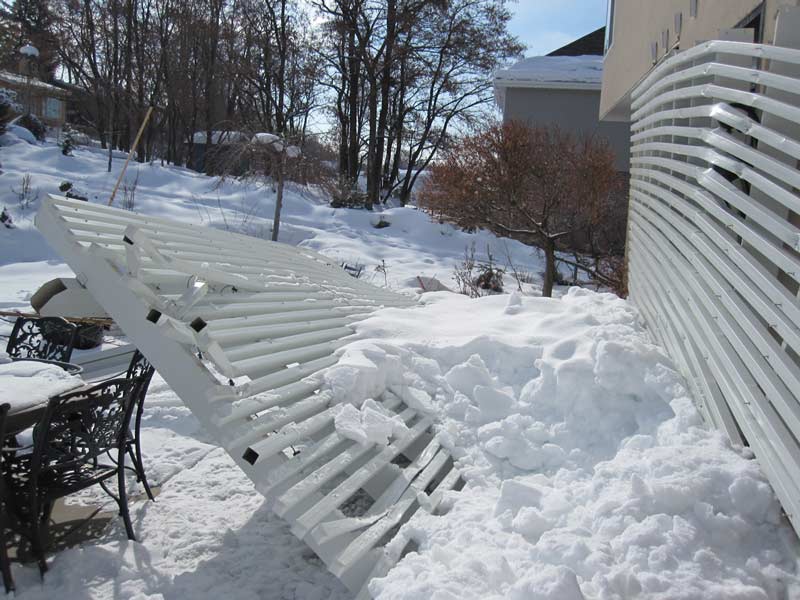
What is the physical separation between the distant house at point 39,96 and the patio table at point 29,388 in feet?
77.8

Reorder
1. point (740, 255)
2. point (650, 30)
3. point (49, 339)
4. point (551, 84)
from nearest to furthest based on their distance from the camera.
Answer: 1. point (740, 255)
2. point (49, 339)
3. point (650, 30)
4. point (551, 84)

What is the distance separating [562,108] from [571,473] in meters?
15.9

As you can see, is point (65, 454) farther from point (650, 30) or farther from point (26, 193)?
point (26, 193)

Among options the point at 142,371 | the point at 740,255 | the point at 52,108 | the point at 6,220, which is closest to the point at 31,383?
the point at 142,371

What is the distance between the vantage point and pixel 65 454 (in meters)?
3.18

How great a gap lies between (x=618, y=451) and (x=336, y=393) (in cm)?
137

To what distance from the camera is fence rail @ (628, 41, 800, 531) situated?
6.76 ft

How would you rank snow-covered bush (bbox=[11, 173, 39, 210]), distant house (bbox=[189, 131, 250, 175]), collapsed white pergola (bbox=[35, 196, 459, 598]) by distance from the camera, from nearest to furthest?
collapsed white pergola (bbox=[35, 196, 459, 598]) → snow-covered bush (bbox=[11, 173, 39, 210]) → distant house (bbox=[189, 131, 250, 175])

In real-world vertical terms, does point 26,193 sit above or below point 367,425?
above

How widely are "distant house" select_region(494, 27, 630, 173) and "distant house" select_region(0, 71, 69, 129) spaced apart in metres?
17.9

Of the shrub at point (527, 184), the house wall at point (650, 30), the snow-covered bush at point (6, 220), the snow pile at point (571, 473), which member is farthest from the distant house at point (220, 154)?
the snow pile at point (571, 473)

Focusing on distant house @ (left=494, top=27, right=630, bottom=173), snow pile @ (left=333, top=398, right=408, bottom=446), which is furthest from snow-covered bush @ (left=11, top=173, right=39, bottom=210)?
snow pile @ (left=333, top=398, right=408, bottom=446)

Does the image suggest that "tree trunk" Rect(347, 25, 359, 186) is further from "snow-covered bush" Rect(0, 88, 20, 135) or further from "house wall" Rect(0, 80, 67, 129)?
"house wall" Rect(0, 80, 67, 129)

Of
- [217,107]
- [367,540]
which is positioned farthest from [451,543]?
[217,107]
